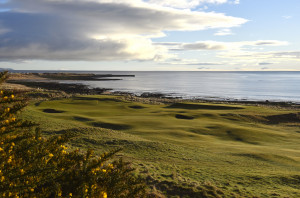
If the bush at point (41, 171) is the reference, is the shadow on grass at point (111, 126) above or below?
below

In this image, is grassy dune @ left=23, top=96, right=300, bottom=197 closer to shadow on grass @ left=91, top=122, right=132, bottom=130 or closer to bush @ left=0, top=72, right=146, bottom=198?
shadow on grass @ left=91, top=122, right=132, bottom=130

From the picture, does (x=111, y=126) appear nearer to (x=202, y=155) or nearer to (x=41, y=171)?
(x=202, y=155)

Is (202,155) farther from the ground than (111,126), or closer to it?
closer to it

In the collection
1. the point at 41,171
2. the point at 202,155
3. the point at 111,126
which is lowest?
the point at 202,155

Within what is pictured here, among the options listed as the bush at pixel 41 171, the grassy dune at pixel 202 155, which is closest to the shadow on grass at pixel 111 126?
the grassy dune at pixel 202 155

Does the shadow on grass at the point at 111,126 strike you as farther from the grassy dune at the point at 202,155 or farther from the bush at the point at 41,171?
the bush at the point at 41,171

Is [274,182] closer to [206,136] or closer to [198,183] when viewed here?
[198,183]

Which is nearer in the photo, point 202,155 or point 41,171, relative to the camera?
point 41,171

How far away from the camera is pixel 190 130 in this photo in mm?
26766

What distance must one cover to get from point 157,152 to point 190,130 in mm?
10207

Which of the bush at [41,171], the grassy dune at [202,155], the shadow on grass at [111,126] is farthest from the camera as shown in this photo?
the shadow on grass at [111,126]

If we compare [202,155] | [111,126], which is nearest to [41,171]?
[202,155]

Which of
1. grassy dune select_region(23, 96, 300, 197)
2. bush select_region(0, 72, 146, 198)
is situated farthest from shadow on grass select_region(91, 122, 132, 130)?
bush select_region(0, 72, 146, 198)

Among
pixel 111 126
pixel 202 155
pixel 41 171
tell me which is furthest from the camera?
pixel 111 126
